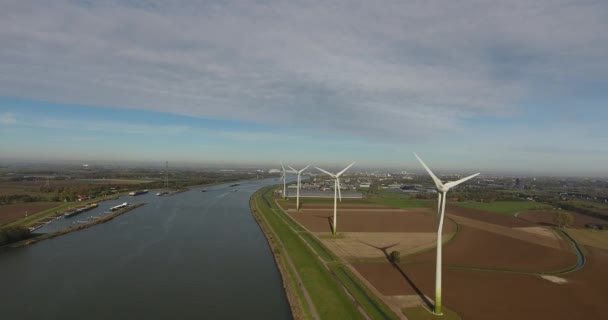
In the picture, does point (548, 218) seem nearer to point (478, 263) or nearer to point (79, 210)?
point (478, 263)

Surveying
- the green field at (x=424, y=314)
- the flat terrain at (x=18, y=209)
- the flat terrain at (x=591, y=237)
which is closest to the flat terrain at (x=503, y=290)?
the green field at (x=424, y=314)

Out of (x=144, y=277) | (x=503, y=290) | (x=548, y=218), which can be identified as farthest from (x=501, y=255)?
(x=548, y=218)

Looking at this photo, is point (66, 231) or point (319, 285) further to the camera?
point (66, 231)

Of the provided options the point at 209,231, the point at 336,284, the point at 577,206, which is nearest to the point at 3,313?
the point at 336,284

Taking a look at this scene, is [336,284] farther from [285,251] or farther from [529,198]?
[529,198]

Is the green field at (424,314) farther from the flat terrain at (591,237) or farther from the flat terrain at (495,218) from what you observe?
the flat terrain at (495,218)

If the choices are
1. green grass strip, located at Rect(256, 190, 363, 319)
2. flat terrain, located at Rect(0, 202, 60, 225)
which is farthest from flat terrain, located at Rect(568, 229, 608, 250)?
flat terrain, located at Rect(0, 202, 60, 225)

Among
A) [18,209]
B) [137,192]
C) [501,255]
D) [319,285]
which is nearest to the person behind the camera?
[319,285]

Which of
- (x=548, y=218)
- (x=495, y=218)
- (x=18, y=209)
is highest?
(x=18, y=209)
